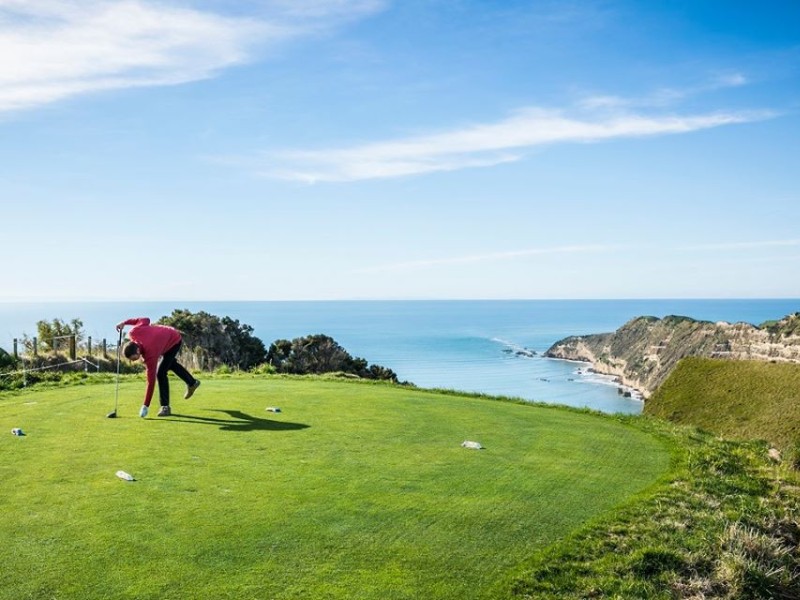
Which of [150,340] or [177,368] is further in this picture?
[177,368]

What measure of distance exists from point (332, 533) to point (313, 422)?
196 inches

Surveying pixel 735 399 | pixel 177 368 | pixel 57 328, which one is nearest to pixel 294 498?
pixel 177 368

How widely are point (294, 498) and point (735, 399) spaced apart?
9.87 m

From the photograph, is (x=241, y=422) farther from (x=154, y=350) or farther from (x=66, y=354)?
(x=66, y=354)

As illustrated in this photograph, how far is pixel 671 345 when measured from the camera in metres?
66.8

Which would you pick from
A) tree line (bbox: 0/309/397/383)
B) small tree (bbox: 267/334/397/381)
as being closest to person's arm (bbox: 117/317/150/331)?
tree line (bbox: 0/309/397/383)

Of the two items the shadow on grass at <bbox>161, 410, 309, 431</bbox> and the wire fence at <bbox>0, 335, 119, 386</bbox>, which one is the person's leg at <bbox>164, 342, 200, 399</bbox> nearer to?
the shadow on grass at <bbox>161, 410, 309, 431</bbox>

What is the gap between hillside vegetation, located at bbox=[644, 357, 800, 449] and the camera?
→ 11.9m

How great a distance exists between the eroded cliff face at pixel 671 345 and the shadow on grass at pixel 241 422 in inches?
1291

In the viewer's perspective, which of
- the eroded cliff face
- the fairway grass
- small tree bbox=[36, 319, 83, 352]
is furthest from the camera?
the eroded cliff face

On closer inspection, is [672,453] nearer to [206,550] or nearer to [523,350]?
[206,550]

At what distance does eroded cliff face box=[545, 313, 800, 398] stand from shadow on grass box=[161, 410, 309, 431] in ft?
108

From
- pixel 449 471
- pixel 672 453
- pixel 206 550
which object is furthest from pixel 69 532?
pixel 672 453

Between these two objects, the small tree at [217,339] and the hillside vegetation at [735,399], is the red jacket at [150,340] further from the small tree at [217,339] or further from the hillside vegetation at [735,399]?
the small tree at [217,339]
